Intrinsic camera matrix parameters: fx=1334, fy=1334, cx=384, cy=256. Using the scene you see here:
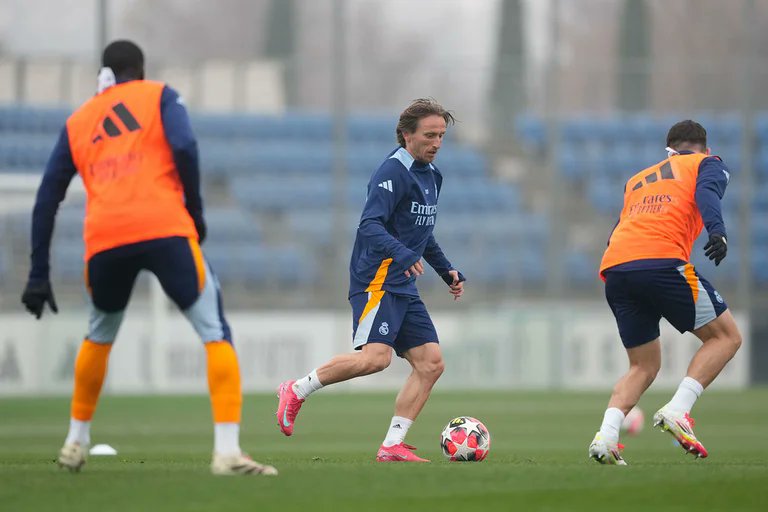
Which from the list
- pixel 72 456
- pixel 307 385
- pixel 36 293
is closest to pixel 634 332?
pixel 307 385

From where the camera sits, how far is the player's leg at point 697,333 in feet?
24.7

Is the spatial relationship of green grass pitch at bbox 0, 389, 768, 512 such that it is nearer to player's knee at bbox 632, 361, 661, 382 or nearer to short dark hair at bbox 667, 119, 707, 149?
player's knee at bbox 632, 361, 661, 382

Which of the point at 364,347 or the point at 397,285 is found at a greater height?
the point at 397,285

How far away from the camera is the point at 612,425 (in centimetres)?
757

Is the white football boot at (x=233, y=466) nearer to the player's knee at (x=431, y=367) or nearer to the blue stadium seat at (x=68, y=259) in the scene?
the player's knee at (x=431, y=367)

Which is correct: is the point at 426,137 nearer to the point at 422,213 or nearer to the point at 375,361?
the point at 422,213

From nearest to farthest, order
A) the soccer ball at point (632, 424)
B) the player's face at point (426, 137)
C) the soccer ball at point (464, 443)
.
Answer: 1. the player's face at point (426, 137)
2. the soccer ball at point (464, 443)
3. the soccer ball at point (632, 424)

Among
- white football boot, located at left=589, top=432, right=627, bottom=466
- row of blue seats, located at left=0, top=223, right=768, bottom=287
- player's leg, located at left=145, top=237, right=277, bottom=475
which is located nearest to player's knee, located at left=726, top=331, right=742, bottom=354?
white football boot, located at left=589, top=432, right=627, bottom=466

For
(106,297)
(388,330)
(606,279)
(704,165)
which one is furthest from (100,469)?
(704,165)

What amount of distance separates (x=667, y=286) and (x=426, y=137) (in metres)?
1.64

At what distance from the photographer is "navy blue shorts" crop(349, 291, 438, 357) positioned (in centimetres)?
780

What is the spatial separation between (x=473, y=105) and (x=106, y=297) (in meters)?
22.5

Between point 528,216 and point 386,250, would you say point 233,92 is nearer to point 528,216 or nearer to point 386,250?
point 528,216

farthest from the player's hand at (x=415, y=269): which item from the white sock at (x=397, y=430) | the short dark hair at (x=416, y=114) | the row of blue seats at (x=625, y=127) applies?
the row of blue seats at (x=625, y=127)
